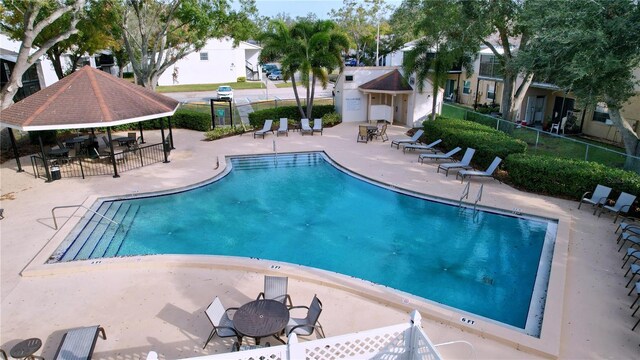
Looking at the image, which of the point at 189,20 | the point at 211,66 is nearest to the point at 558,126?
the point at 189,20

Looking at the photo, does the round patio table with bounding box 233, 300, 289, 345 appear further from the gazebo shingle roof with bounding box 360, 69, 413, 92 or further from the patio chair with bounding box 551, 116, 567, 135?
the patio chair with bounding box 551, 116, 567, 135

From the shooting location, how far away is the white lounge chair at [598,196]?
1208 centimetres

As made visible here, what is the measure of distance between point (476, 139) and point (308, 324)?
40.9 ft

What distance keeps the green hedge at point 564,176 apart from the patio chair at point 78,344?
13479 millimetres

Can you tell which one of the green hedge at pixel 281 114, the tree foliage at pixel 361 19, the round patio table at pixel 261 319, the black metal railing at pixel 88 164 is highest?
the tree foliage at pixel 361 19

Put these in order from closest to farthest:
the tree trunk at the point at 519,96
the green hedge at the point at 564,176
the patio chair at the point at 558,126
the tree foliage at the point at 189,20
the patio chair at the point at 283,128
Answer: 1. the green hedge at the point at 564,176
2. the tree trunk at the point at 519,96
3. the tree foliage at the point at 189,20
4. the patio chair at the point at 283,128
5. the patio chair at the point at 558,126

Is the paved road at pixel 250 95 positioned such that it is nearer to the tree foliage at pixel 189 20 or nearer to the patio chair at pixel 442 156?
the tree foliage at pixel 189 20

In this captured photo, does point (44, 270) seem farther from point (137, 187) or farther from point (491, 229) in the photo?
point (491, 229)

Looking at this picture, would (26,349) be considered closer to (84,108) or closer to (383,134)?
(84,108)

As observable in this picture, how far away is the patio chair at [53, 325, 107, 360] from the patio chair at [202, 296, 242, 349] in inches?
67.0

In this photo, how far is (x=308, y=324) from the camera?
675 centimetres

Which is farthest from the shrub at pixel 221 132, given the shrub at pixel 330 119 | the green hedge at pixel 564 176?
the green hedge at pixel 564 176

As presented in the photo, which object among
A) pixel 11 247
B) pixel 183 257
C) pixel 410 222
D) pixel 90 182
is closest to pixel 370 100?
pixel 410 222

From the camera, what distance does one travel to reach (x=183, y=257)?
376 inches
